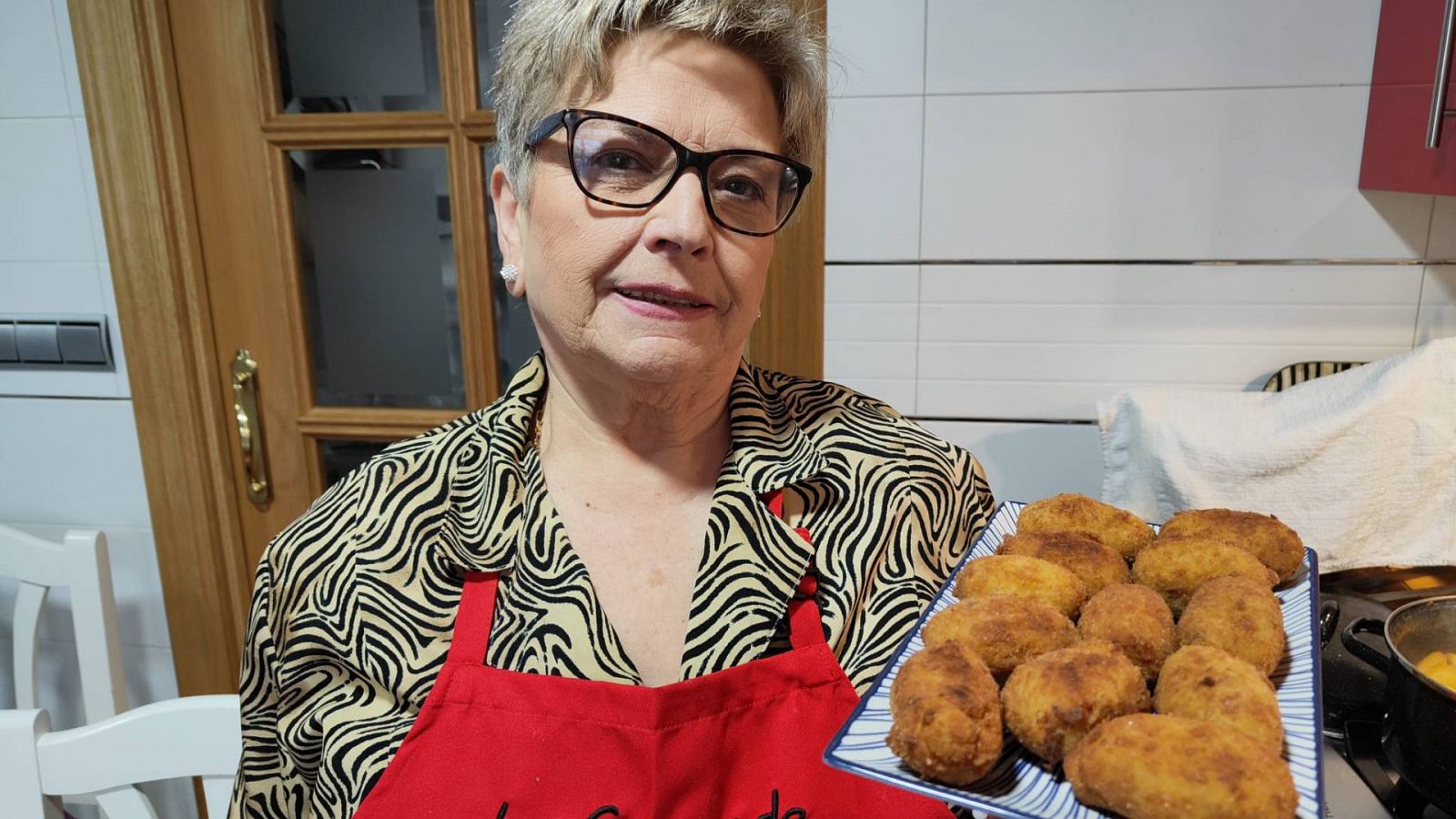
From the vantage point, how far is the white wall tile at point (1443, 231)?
4.67 feet

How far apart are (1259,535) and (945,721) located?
383mm

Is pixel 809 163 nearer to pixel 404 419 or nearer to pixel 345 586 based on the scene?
pixel 345 586

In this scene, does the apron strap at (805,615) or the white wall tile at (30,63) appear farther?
the white wall tile at (30,63)

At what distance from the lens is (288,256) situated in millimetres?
1739

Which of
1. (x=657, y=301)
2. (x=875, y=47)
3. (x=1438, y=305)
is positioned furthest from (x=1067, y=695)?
→ (x=1438, y=305)

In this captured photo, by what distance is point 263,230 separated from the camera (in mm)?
1729

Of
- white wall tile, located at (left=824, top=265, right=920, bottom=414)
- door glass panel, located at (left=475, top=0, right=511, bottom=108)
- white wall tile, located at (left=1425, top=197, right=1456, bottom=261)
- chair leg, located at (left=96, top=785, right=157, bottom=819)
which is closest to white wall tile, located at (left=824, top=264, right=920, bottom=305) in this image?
white wall tile, located at (left=824, top=265, right=920, bottom=414)

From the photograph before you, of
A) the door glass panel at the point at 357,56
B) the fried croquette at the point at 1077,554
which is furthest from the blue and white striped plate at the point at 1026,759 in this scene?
the door glass panel at the point at 357,56

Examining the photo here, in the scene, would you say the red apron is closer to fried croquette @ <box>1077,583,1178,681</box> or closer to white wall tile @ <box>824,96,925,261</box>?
fried croquette @ <box>1077,583,1178,681</box>

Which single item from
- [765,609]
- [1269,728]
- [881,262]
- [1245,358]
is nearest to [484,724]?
[765,609]

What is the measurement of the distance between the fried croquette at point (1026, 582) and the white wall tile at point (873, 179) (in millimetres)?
982

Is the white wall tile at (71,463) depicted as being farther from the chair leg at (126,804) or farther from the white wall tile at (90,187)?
the chair leg at (126,804)

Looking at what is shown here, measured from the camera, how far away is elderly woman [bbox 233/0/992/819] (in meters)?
Answer: 0.83

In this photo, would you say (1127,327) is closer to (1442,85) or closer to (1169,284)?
(1169,284)
